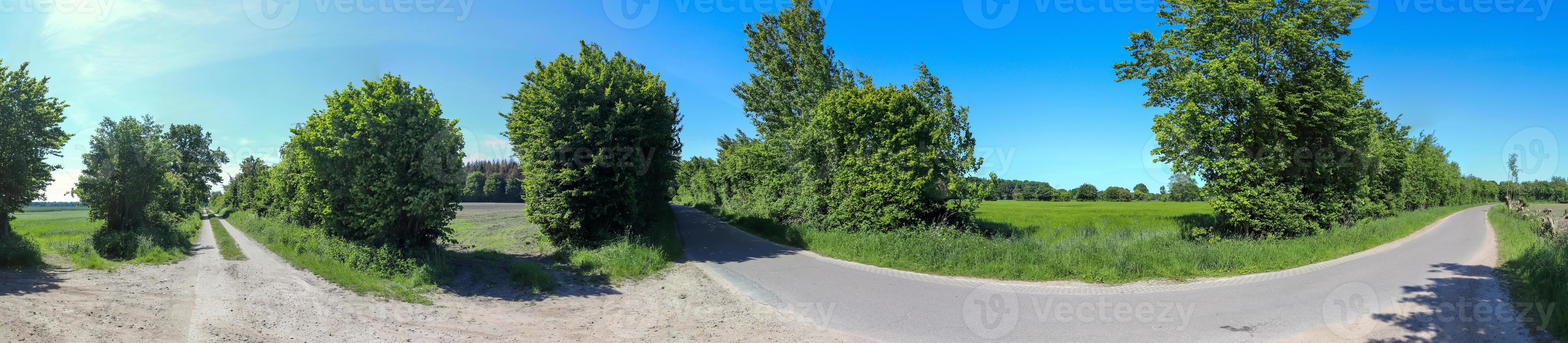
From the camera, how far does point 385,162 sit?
34.2 feet

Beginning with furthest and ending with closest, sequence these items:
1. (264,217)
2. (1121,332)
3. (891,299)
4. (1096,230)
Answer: (264,217) < (1096,230) < (891,299) < (1121,332)

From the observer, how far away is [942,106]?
55.9ft

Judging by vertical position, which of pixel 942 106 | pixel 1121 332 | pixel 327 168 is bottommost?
pixel 1121 332

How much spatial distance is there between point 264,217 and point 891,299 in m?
40.3

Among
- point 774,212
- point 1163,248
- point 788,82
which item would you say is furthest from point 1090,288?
point 788,82

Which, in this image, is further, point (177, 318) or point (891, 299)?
point (891, 299)

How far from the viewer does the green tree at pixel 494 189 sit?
102 metres

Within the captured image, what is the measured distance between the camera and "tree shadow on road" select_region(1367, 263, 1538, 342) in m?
6.21

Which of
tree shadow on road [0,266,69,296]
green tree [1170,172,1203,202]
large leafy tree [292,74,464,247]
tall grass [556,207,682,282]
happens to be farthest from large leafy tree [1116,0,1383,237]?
green tree [1170,172,1203,202]

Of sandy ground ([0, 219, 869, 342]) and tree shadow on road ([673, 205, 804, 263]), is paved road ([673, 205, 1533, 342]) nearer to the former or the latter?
sandy ground ([0, 219, 869, 342])

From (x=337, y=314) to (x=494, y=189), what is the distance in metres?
110

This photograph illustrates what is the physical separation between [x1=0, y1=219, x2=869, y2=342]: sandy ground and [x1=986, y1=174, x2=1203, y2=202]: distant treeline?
272ft

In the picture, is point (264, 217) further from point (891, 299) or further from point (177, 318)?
point (891, 299)

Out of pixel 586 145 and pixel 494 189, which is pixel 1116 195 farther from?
pixel 494 189
